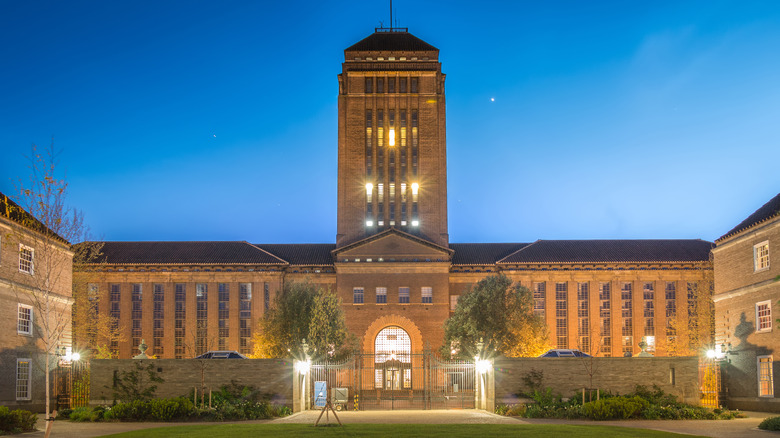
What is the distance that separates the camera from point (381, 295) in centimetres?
7344

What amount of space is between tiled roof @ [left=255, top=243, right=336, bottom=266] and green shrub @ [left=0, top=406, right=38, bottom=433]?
51.1 meters

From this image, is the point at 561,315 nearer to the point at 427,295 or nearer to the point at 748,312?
the point at 427,295

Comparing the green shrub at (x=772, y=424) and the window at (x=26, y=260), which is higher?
the window at (x=26, y=260)

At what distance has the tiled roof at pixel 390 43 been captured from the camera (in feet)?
264

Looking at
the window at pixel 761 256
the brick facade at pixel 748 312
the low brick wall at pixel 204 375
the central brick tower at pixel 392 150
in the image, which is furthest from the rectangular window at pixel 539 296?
the low brick wall at pixel 204 375

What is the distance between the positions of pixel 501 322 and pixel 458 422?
2947cm

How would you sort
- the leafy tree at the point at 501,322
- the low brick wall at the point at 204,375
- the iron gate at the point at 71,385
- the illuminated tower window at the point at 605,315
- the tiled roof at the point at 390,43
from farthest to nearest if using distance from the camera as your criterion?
the tiled roof at the point at 390,43 < the illuminated tower window at the point at 605,315 < the leafy tree at the point at 501,322 < the iron gate at the point at 71,385 < the low brick wall at the point at 204,375

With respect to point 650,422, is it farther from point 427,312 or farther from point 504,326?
point 427,312

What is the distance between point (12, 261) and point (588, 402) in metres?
27.6

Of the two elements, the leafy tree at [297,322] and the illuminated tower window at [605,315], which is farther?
the illuminated tower window at [605,315]

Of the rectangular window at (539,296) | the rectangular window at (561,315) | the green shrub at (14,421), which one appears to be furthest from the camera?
the rectangular window at (539,296)

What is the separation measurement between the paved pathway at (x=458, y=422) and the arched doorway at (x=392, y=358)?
34507 millimetres

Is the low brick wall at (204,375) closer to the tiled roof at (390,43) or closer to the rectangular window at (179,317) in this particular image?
the rectangular window at (179,317)

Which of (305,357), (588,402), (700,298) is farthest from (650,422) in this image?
(700,298)
